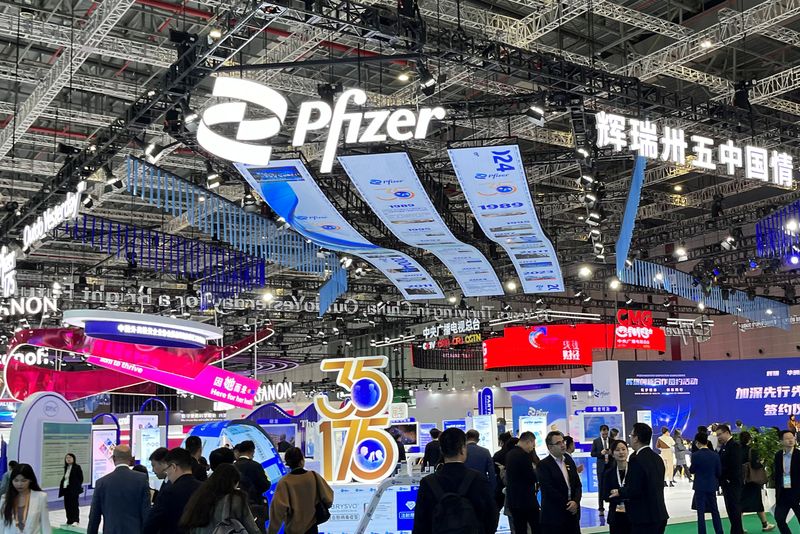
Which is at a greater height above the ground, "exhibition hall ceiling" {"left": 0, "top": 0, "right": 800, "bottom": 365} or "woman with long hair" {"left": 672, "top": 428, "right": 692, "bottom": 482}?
"exhibition hall ceiling" {"left": 0, "top": 0, "right": 800, "bottom": 365}

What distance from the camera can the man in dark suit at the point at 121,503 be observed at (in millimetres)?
5918

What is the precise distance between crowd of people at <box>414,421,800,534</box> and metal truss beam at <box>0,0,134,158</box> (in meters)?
6.58

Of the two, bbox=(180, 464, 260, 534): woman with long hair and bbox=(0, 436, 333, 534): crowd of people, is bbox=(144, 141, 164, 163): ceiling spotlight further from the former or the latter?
bbox=(180, 464, 260, 534): woman with long hair

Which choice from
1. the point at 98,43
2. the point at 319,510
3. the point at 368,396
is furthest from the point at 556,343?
the point at 319,510

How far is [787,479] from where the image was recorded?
29.0 ft

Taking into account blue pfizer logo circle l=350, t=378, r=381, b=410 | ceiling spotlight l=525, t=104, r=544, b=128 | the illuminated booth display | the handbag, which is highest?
ceiling spotlight l=525, t=104, r=544, b=128

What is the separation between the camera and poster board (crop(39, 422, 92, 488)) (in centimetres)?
1489

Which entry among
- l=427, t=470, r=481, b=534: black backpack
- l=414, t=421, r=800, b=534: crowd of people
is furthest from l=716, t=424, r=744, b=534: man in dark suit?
l=427, t=470, r=481, b=534: black backpack

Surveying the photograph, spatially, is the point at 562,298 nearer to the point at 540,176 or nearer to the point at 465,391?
the point at 465,391

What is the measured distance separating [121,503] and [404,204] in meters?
6.34

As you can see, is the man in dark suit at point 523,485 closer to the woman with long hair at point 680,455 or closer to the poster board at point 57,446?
the poster board at point 57,446

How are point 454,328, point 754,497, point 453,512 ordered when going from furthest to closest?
point 454,328 → point 754,497 → point 453,512

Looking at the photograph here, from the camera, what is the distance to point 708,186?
20.7 metres

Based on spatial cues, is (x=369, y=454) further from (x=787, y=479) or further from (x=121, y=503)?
(x=787, y=479)
